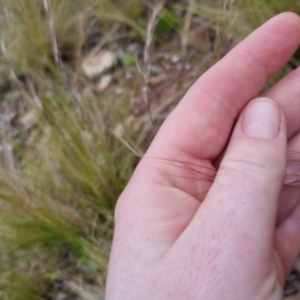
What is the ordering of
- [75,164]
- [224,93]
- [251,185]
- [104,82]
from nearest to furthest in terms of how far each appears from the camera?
[251,185] → [224,93] → [75,164] → [104,82]

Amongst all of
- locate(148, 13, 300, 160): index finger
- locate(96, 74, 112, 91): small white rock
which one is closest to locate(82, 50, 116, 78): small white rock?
locate(96, 74, 112, 91): small white rock

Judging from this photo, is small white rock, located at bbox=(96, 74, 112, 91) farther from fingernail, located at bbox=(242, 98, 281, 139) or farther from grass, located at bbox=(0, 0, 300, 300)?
fingernail, located at bbox=(242, 98, 281, 139)

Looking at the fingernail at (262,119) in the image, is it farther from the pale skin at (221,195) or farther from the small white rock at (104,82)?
the small white rock at (104,82)

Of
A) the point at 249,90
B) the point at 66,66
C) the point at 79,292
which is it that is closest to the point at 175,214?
the point at 249,90

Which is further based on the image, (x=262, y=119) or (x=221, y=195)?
(x=262, y=119)

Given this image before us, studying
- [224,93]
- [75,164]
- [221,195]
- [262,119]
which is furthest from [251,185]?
[75,164]

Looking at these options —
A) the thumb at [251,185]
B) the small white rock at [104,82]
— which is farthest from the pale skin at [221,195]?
the small white rock at [104,82]

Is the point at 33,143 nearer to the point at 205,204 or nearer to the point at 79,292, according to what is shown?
the point at 79,292

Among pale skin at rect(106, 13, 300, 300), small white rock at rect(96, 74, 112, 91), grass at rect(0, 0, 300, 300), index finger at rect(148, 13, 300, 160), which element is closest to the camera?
pale skin at rect(106, 13, 300, 300)

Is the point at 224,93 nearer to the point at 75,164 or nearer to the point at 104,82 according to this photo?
the point at 75,164
